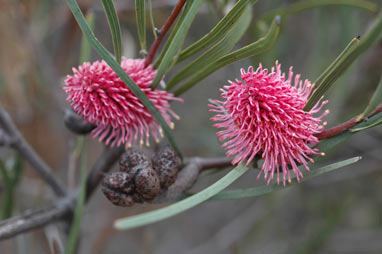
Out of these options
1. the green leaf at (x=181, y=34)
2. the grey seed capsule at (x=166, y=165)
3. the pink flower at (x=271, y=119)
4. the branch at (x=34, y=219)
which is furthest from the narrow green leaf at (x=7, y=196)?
the pink flower at (x=271, y=119)

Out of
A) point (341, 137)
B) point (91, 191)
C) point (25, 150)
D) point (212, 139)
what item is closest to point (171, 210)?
point (341, 137)

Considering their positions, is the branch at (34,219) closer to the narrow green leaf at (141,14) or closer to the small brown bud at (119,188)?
the small brown bud at (119,188)

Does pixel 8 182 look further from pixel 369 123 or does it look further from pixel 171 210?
pixel 369 123

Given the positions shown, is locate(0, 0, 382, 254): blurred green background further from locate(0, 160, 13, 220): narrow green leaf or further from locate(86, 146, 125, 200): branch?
locate(86, 146, 125, 200): branch

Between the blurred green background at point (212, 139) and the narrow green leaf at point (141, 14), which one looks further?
the blurred green background at point (212, 139)

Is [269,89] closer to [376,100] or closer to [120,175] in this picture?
[376,100]
